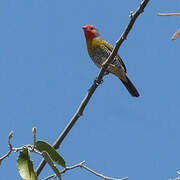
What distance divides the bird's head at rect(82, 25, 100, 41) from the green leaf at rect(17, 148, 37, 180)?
557 centimetres

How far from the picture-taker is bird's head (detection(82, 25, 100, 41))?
23.1ft

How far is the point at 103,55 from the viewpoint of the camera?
21.5 feet

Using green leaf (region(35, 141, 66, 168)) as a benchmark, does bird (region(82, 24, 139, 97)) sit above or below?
above

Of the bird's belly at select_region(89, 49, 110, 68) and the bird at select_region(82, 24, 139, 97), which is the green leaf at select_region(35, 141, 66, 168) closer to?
the bird at select_region(82, 24, 139, 97)

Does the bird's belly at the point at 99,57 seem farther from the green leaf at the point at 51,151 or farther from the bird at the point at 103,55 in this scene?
the green leaf at the point at 51,151

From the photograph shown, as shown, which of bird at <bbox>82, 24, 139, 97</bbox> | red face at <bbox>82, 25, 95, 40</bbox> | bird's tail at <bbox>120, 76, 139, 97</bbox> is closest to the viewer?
bird at <bbox>82, 24, 139, 97</bbox>

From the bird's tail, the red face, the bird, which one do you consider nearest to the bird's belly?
the bird

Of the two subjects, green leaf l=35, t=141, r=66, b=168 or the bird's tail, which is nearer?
green leaf l=35, t=141, r=66, b=168

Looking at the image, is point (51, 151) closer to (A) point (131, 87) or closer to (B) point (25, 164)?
(B) point (25, 164)

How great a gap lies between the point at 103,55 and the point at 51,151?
16.6ft

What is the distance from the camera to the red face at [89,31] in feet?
23.0

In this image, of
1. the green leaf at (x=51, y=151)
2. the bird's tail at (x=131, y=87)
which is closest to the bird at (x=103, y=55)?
the bird's tail at (x=131, y=87)

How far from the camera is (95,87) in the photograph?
1.87 m

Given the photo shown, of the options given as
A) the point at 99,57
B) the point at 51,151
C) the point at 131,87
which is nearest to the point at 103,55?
the point at 99,57
